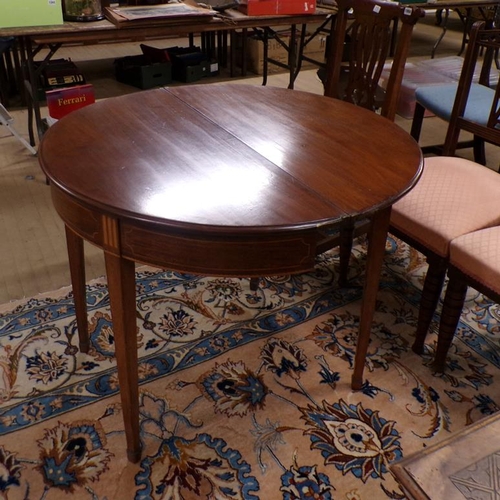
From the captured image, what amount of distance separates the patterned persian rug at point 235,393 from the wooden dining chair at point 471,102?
2.01 feet

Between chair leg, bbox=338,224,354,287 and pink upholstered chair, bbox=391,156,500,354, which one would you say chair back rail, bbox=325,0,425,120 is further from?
chair leg, bbox=338,224,354,287

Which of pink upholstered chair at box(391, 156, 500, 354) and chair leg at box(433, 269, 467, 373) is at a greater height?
pink upholstered chair at box(391, 156, 500, 354)

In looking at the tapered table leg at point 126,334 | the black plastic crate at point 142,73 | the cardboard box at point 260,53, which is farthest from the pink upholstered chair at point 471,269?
the cardboard box at point 260,53

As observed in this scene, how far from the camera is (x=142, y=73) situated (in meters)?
4.05

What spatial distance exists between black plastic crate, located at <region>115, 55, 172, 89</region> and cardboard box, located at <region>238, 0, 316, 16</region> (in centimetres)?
112

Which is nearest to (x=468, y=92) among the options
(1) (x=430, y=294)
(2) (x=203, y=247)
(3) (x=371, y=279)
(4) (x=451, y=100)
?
(4) (x=451, y=100)

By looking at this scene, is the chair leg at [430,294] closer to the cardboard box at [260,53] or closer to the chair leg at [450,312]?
the chair leg at [450,312]

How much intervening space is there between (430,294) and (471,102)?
1.21 metres

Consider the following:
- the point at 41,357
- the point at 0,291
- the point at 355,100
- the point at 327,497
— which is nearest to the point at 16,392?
the point at 41,357

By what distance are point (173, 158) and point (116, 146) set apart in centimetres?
15

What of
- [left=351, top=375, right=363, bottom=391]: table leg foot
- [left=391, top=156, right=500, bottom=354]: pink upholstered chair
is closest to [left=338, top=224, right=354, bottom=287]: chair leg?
[left=391, top=156, right=500, bottom=354]: pink upholstered chair

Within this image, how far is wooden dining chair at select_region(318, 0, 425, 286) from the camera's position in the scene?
1.74 m

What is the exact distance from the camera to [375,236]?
1.35m

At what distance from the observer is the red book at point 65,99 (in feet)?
9.41
